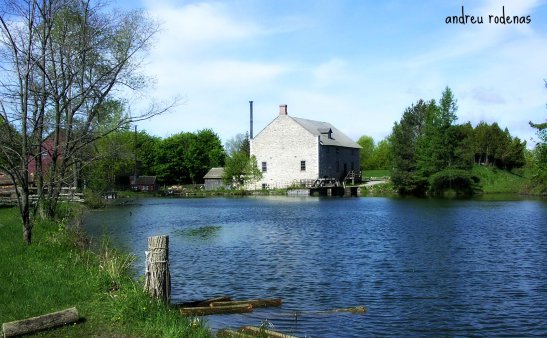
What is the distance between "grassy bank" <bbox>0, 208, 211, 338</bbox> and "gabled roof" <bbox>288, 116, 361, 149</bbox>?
5537 cm

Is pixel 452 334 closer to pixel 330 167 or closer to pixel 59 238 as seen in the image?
pixel 59 238

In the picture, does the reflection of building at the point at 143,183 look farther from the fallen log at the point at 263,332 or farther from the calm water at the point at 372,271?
the fallen log at the point at 263,332

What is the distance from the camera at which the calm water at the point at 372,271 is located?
10758 millimetres

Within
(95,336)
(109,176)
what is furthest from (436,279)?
(109,176)

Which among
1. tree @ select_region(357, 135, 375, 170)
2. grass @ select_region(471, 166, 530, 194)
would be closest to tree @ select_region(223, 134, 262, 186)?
grass @ select_region(471, 166, 530, 194)

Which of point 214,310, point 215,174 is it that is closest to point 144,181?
point 215,174

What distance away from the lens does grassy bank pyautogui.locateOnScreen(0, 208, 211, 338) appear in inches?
311

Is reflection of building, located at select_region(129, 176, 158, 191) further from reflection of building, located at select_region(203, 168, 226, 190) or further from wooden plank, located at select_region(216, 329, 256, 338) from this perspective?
wooden plank, located at select_region(216, 329, 256, 338)

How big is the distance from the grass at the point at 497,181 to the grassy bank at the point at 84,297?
191ft

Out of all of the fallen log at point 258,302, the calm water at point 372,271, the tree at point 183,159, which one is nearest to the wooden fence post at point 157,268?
the calm water at point 372,271

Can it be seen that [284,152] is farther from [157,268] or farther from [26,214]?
[157,268]

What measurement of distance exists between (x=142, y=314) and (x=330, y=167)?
204 feet

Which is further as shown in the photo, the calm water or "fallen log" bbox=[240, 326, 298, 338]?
the calm water

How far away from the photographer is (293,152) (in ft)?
221
